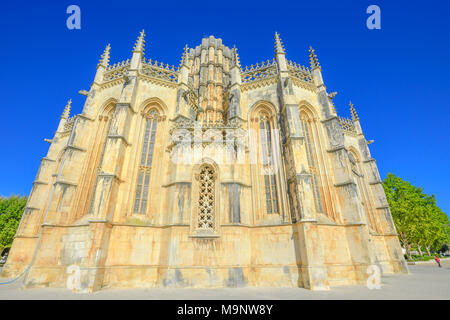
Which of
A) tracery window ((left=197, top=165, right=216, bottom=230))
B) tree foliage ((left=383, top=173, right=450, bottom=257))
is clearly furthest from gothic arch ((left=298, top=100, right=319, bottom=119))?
tree foliage ((left=383, top=173, right=450, bottom=257))

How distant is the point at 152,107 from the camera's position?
15.6 metres

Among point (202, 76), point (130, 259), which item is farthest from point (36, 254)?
point (202, 76)

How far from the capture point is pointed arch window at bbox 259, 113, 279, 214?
13.5 metres

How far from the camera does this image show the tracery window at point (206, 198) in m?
12.0

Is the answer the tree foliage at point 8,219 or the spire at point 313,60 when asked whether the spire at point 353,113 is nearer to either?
the spire at point 313,60

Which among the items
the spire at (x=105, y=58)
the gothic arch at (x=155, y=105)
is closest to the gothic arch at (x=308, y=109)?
the gothic arch at (x=155, y=105)

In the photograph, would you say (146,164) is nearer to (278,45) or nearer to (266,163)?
(266,163)

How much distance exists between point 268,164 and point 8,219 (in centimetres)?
3090

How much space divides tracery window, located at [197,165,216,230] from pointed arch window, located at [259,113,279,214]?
12.0ft

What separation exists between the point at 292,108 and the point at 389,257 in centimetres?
1561

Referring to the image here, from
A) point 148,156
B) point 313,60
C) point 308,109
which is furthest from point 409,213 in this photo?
point 148,156

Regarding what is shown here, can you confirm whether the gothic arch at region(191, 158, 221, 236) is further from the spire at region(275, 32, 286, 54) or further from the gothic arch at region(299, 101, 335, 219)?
the spire at region(275, 32, 286, 54)

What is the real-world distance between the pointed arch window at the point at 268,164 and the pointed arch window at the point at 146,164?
7778 millimetres

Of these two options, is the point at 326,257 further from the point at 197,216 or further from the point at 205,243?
the point at 197,216
